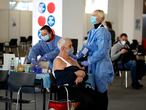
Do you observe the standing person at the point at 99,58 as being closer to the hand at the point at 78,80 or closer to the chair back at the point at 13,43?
the hand at the point at 78,80

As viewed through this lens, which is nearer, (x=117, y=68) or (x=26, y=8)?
(x=117, y=68)

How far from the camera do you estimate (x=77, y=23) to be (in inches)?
360

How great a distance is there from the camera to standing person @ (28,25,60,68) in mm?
5875

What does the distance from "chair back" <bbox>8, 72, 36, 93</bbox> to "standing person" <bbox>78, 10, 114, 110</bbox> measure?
753 millimetres

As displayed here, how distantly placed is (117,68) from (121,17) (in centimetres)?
785

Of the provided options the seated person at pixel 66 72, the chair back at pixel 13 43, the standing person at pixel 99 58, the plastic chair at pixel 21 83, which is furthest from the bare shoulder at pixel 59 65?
the chair back at pixel 13 43

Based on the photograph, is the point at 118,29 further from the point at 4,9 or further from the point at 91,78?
the point at 91,78

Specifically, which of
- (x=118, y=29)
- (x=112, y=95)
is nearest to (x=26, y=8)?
(x=118, y=29)

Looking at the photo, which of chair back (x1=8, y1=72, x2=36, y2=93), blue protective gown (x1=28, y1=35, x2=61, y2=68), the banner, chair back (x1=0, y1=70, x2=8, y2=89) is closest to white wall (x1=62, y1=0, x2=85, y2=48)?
the banner

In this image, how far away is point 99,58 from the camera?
5.11 metres

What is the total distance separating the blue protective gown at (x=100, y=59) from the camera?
5.10 m

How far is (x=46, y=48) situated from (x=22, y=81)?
1.13 meters

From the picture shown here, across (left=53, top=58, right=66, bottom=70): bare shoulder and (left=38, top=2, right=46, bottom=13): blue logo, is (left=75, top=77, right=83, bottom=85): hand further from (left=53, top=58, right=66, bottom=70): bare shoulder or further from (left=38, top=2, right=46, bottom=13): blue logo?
(left=38, top=2, right=46, bottom=13): blue logo

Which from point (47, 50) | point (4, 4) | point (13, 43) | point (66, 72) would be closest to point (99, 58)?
point (66, 72)
